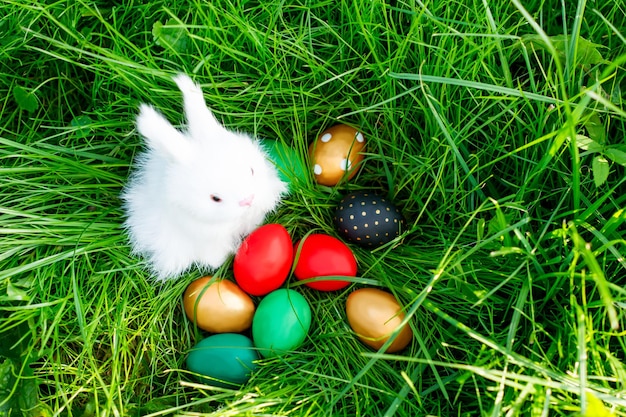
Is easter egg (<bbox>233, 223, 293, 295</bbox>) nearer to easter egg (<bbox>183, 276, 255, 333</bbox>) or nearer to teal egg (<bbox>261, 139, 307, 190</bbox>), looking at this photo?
easter egg (<bbox>183, 276, 255, 333</bbox>)

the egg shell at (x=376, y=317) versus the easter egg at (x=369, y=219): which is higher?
the easter egg at (x=369, y=219)

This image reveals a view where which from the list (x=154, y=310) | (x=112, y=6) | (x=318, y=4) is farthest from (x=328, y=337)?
(x=112, y=6)

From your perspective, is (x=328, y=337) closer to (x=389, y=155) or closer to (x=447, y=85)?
(x=389, y=155)

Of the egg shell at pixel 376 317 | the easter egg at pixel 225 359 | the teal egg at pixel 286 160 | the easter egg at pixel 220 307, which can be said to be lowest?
the easter egg at pixel 225 359

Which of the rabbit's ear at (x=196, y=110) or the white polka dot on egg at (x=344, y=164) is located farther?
the white polka dot on egg at (x=344, y=164)

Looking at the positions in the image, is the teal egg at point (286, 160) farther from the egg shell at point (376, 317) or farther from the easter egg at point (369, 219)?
the egg shell at point (376, 317)

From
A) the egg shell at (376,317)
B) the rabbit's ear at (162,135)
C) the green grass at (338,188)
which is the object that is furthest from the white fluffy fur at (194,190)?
the egg shell at (376,317)
